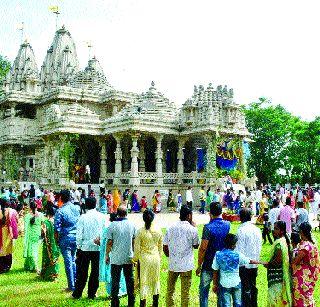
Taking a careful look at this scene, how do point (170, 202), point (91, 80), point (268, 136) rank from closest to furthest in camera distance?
1. point (170, 202)
2. point (91, 80)
3. point (268, 136)

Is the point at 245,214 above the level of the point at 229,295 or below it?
above

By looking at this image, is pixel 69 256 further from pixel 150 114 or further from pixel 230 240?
pixel 150 114

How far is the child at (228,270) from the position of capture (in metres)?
5.93

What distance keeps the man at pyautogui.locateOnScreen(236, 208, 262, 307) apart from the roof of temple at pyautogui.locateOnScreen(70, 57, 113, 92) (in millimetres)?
33795

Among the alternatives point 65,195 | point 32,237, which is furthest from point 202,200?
point 65,195

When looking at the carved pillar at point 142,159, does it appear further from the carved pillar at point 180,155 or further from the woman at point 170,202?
the woman at point 170,202

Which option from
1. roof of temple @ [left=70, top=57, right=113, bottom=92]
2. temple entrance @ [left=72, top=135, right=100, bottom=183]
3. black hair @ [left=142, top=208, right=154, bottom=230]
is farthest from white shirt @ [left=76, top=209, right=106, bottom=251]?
Result: roof of temple @ [left=70, top=57, right=113, bottom=92]

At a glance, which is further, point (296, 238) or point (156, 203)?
point (156, 203)

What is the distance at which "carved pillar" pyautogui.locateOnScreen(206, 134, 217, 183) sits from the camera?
27.1 meters

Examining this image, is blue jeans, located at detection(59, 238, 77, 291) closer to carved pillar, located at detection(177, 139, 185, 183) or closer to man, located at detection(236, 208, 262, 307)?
man, located at detection(236, 208, 262, 307)

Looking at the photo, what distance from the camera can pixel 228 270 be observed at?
19.4 ft

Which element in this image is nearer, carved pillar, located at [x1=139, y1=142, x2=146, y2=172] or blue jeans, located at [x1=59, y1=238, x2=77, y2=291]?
blue jeans, located at [x1=59, y1=238, x2=77, y2=291]

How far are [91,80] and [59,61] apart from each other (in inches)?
384

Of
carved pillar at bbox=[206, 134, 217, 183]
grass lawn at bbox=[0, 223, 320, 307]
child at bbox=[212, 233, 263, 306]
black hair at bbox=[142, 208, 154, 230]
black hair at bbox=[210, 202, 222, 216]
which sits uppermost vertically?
carved pillar at bbox=[206, 134, 217, 183]
